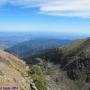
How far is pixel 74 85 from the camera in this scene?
176125 millimetres

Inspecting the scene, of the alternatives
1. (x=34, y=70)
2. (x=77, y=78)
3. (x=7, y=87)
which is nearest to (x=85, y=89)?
(x=77, y=78)

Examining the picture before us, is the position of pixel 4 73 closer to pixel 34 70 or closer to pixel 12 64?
pixel 12 64

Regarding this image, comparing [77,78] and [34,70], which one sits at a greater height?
[34,70]

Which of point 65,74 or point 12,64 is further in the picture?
point 65,74

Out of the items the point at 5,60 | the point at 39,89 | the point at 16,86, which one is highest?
the point at 5,60

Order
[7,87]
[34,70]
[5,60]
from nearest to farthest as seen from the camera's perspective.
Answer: [7,87], [5,60], [34,70]

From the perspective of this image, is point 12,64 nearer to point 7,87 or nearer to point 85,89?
point 7,87

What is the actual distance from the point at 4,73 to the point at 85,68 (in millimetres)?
161504

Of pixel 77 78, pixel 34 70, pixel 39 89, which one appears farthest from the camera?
pixel 77 78

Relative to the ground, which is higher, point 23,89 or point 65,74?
point 23,89

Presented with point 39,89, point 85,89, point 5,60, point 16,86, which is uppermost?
point 5,60

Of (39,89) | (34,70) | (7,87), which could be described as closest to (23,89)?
(7,87)

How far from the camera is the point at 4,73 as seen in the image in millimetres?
41094

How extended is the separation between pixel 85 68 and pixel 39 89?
147 meters
